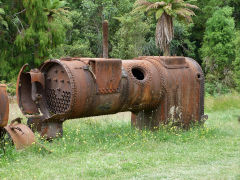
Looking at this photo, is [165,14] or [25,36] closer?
[25,36]

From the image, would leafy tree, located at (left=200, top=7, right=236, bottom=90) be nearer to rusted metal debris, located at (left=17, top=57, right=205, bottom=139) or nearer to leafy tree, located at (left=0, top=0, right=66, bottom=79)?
leafy tree, located at (left=0, top=0, right=66, bottom=79)

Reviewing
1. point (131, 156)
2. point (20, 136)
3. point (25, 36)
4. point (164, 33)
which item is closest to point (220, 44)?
point (164, 33)

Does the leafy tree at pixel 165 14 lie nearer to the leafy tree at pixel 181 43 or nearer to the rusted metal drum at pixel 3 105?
the leafy tree at pixel 181 43

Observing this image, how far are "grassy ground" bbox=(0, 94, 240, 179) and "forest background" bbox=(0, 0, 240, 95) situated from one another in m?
13.3

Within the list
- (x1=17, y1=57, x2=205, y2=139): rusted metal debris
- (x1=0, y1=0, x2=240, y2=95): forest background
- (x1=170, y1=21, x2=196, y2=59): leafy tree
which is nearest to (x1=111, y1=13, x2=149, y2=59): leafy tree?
(x1=0, y1=0, x2=240, y2=95): forest background

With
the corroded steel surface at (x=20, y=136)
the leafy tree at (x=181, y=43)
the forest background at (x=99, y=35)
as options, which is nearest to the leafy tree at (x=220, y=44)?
the forest background at (x=99, y=35)

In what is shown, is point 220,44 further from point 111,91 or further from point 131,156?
point 131,156

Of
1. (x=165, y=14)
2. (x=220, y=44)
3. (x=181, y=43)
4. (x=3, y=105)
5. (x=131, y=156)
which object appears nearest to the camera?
(x=3, y=105)

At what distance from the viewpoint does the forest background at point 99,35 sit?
73.6 ft

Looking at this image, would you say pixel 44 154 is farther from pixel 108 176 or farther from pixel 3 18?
pixel 3 18

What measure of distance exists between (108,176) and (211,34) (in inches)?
1200

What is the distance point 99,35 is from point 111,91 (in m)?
24.6

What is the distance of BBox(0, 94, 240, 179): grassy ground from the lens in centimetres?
597

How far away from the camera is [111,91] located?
798cm
